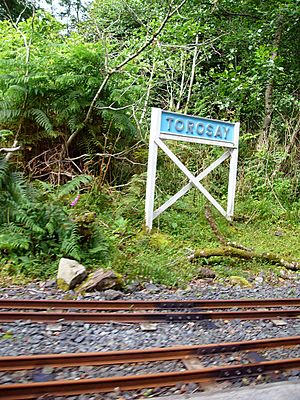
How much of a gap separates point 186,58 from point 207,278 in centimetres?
724

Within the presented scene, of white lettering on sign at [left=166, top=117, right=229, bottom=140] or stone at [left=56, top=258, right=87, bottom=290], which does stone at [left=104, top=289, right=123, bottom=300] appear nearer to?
stone at [left=56, top=258, right=87, bottom=290]

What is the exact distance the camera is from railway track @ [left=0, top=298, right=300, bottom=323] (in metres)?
3.79

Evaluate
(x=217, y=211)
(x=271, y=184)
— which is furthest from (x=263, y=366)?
(x=271, y=184)

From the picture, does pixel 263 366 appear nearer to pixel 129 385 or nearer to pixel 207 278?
pixel 129 385

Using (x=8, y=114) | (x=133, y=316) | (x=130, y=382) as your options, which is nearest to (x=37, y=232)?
(x=133, y=316)

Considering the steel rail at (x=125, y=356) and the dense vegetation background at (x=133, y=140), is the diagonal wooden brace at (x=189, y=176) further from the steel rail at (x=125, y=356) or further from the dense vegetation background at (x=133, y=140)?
the steel rail at (x=125, y=356)

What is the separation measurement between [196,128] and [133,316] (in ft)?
14.4

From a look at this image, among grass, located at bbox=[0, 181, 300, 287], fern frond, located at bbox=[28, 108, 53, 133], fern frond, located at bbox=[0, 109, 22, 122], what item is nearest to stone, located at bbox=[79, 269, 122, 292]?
grass, located at bbox=[0, 181, 300, 287]

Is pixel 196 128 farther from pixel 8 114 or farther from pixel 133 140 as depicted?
pixel 8 114

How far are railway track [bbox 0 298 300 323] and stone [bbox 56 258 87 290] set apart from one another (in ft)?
1.77

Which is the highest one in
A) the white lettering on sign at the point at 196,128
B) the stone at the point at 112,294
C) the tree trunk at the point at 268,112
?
the tree trunk at the point at 268,112

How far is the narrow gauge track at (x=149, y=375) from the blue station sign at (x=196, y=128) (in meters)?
4.40

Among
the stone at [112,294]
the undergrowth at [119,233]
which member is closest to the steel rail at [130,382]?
the stone at [112,294]

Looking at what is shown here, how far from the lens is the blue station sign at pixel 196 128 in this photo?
6914mm
